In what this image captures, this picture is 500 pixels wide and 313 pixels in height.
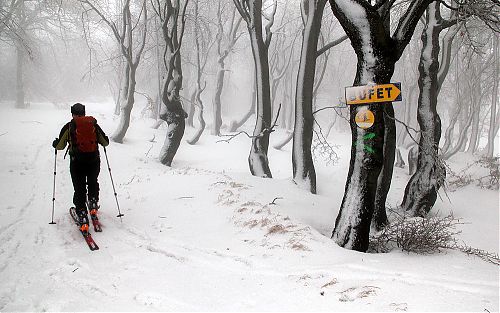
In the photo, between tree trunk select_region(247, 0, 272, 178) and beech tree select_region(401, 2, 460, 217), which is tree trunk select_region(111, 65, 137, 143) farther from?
beech tree select_region(401, 2, 460, 217)

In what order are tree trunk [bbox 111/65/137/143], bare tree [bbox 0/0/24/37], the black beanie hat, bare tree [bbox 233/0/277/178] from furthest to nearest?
1. tree trunk [bbox 111/65/137/143]
2. bare tree [bbox 0/0/24/37]
3. bare tree [bbox 233/0/277/178]
4. the black beanie hat

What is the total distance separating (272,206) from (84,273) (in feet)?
12.3

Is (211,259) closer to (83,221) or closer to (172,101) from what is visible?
(83,221)

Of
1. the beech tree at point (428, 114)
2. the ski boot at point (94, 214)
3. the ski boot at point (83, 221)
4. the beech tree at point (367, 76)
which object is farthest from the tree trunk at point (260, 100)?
the ski boot at point (83, 221)

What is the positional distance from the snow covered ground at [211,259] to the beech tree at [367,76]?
0.54 meters

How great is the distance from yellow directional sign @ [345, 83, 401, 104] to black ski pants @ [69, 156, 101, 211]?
4.79 metres

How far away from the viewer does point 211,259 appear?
17.5 feet

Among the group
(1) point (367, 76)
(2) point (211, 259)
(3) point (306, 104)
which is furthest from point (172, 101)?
(1) point (367, 76)

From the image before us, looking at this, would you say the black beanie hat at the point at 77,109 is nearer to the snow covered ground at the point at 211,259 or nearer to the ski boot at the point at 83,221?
the ski boot at the point at 83,221

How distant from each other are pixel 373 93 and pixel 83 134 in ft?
16.6

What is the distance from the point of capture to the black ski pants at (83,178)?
255 inches

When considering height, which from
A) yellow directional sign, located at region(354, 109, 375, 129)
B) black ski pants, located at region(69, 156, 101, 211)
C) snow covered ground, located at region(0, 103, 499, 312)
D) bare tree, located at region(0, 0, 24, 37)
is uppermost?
bare tree, located at region(0, 0, 24, 37)

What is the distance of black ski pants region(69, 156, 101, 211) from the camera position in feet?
21.2

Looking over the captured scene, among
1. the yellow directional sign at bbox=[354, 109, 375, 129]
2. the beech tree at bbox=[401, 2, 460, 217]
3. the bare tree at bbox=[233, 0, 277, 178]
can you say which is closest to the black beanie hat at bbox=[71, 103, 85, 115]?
the yellow directional sign at bbox=[354, 109, 375, 129]
